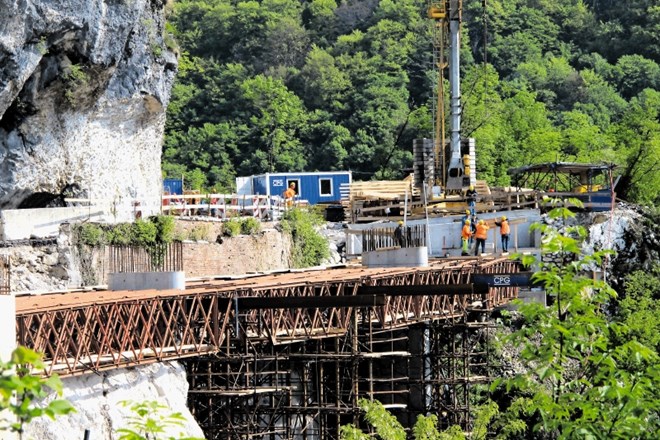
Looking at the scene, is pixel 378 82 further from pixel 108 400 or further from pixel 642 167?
pixel 108 400

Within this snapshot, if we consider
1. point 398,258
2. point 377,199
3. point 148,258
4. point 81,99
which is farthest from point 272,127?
point 398,258

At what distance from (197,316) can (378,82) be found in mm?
82948

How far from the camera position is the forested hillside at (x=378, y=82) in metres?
98.2

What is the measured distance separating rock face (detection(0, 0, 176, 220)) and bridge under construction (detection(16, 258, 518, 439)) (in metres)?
9.41

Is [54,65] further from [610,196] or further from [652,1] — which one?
[652,1]

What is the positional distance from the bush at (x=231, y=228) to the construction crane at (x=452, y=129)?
10770 millimetres

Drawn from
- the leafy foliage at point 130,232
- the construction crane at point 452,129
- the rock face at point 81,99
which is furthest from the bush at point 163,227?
the construction crane at point 452,129

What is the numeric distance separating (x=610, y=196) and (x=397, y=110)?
5064 cm

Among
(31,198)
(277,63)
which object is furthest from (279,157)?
(31,198)

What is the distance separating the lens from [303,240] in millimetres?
59625

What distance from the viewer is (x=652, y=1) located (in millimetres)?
120812

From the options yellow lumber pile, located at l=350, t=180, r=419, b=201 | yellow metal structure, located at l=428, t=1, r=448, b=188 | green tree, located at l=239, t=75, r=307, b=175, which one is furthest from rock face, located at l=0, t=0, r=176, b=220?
green tree, located at l=239, t=75, r=307, b=175

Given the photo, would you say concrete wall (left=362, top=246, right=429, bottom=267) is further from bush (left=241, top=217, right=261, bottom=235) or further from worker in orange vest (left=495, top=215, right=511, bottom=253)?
bush (left=241, top=217, right=261, bottom=235)

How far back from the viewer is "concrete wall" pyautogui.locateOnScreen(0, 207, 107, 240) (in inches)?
1833
